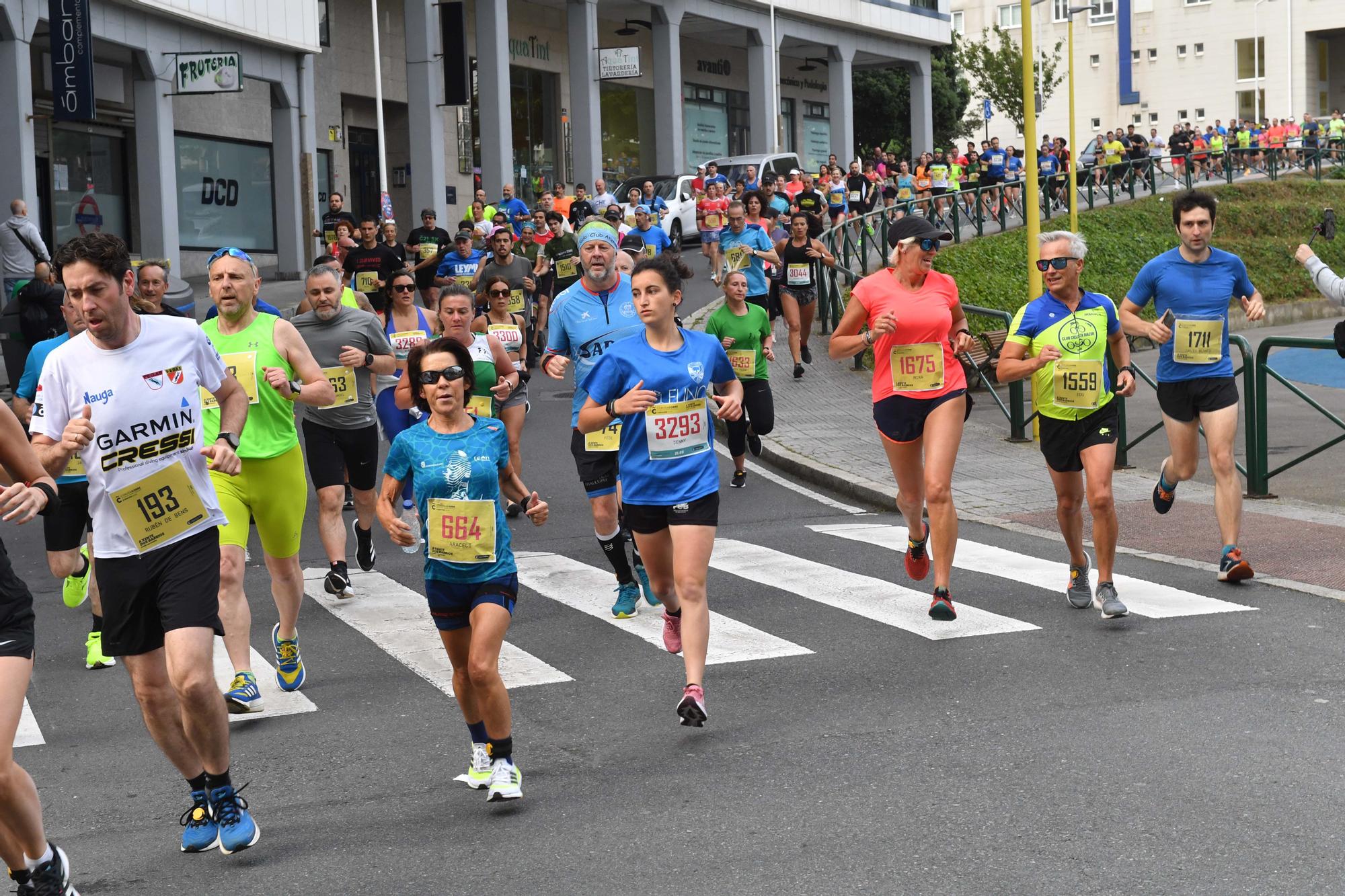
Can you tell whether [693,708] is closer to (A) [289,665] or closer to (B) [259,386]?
(A) [289,665]

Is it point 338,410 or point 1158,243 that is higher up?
point 1158,243

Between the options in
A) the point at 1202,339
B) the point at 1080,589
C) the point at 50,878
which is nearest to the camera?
the point at 50,878

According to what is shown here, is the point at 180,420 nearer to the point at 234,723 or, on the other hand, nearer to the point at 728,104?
the point at 234,723

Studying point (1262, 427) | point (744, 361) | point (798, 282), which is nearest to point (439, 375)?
point (744, 361)

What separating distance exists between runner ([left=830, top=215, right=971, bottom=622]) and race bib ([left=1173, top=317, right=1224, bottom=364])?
4.58 feet

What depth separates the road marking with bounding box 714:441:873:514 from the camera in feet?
44.7

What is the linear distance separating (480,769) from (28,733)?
8.44ft

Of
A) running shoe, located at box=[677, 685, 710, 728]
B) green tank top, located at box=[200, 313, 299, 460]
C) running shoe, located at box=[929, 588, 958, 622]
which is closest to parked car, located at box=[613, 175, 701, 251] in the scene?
running shoe, located at box=[929, 588, 958, 622]

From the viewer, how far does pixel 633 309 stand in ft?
32.7

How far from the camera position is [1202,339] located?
31.1 feet

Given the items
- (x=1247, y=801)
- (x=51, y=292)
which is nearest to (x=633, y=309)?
(x=1247, y=801)

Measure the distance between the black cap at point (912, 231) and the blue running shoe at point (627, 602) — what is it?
242 cm

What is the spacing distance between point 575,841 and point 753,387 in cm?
853

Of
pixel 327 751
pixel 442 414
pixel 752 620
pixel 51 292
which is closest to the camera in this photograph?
pixel 442 414
